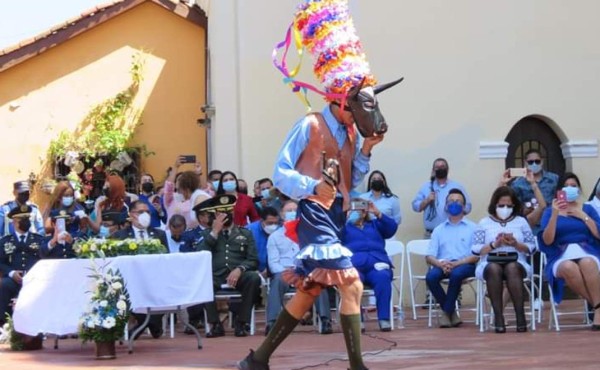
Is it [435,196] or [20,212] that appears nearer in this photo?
[20,212]

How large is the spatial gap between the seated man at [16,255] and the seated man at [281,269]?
288cm

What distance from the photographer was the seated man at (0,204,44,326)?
13633 mm

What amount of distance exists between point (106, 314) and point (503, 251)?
4581mm

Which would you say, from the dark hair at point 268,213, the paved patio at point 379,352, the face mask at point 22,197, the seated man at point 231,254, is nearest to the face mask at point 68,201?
the face mask at point 22,197

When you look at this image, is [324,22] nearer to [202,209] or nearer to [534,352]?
[534,352]

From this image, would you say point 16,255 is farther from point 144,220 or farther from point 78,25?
point 78,25

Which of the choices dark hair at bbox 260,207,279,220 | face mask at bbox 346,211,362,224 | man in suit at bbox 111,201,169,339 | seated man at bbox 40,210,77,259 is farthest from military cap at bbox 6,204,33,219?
face mask at bbox 346,211,362,224

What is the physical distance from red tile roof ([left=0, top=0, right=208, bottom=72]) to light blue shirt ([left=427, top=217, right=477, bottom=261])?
32.7 ft

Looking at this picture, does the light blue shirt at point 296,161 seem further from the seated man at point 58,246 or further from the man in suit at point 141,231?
the seated man at point 58,246

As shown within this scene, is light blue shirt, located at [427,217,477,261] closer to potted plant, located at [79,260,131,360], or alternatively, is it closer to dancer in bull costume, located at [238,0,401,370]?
potted plant, located at [79,260,131,360]

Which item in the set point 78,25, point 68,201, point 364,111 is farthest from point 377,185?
point 78,25

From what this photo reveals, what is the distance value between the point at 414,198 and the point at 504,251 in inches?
143

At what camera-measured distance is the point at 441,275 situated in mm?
13273

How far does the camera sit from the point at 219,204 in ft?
45.6
